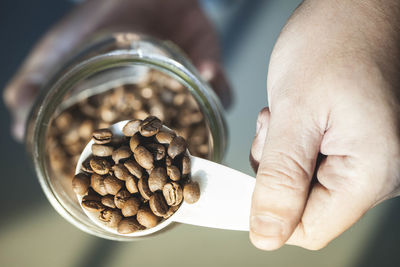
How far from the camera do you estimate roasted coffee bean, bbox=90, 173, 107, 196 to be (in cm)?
55

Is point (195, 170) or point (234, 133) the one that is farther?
point (234, 133)

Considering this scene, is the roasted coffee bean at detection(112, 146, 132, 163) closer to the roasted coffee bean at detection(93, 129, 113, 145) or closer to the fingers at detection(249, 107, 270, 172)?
the roasted coffee bean at detection(93, 129, 113, 145)

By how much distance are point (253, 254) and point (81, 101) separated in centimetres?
65

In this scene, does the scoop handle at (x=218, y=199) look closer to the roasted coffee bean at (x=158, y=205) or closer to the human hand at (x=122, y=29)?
the roasted coffee bean at (x=158, y=205)

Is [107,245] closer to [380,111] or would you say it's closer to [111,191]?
[111,191]

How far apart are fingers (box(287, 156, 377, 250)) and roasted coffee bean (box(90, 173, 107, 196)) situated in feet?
1.08

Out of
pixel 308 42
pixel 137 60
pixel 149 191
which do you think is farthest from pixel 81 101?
pixel 308 42

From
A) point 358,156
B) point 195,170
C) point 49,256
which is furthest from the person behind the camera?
point 49,256

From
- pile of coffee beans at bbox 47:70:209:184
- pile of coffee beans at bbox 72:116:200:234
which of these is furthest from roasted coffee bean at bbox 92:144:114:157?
pile of coffee beans at bbox 47:70:209:184

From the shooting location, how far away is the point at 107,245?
96cm

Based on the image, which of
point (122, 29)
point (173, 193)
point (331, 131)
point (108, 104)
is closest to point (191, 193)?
point (173, 193)

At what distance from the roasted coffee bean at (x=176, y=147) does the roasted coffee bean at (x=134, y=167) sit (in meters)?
0.06

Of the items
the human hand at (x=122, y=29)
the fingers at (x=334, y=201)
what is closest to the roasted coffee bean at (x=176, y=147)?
the fingers at (x=334, y=201)

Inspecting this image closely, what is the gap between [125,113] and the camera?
78 centimetres
